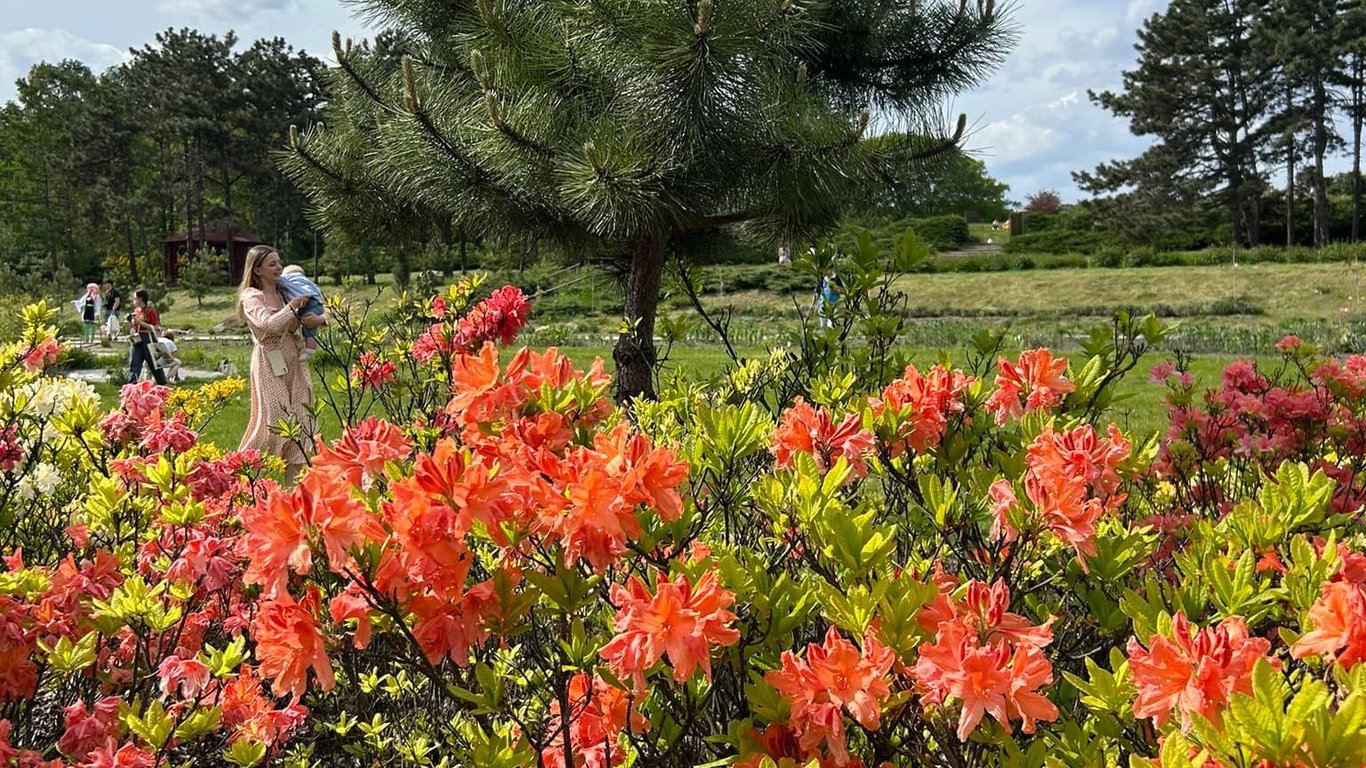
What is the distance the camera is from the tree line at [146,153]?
34281mm

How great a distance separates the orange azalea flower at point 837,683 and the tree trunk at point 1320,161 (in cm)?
3466

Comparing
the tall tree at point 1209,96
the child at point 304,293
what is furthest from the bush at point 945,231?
the child at point 304,293

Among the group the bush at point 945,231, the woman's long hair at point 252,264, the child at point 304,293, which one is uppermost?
the bush at point 945,231

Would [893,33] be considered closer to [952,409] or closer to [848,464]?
[952,409]

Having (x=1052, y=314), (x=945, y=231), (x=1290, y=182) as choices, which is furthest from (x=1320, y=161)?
(x=1052, y=314)

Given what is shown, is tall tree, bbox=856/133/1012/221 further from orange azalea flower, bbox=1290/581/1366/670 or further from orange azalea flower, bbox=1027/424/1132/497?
orange azalea flower, bbox=1290/581/1366/670

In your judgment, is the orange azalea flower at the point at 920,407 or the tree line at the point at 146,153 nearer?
the orange azalea flower at the point at 920,407

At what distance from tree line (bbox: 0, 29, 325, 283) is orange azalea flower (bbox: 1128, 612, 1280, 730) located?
3318cm

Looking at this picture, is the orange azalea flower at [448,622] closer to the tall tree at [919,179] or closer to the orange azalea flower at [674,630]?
the orange azalea flower at [674,630]

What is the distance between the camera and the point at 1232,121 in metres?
32.8

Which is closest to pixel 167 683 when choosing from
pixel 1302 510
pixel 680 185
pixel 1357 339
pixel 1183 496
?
pixel 1302 510

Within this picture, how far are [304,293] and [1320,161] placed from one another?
35714 mm

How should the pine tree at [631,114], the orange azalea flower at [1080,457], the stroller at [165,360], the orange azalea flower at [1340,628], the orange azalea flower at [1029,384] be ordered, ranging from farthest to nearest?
the stroller at [165,360] < the pine tree at [631,114] < the orange azalea flower at [1029,384] < the orange azalea flower at [1080,457] < the orange azalea flower at [1340,628]

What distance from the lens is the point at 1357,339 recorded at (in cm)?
1073
